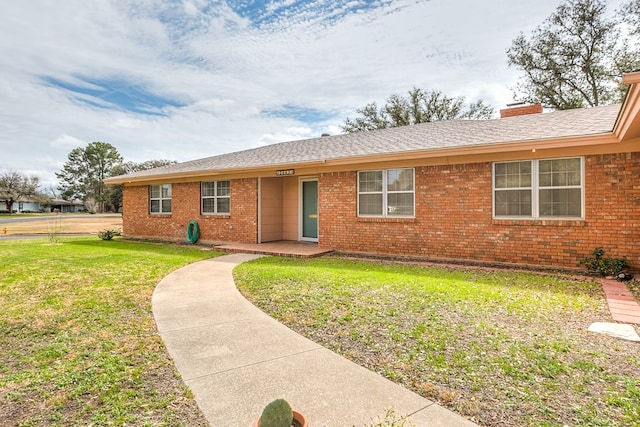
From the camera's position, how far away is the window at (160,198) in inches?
587

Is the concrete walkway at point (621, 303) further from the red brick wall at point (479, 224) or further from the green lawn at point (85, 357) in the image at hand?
the green lawn at point (85, 357)

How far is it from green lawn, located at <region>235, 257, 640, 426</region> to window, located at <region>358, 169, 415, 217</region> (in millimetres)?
2812

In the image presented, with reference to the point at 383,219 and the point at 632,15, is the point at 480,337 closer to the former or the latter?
the point at 383,219

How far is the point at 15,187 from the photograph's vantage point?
214 ft

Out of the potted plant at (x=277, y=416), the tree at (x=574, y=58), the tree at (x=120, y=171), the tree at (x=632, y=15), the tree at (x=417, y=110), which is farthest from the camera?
the tree at (x=120, y=171)

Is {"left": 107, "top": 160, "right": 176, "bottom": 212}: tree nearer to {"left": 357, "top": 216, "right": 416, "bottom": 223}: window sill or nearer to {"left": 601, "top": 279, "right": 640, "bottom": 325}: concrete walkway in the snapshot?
{"left": 357, "top": 216, "right": 416, "bottom": 223}: window sill

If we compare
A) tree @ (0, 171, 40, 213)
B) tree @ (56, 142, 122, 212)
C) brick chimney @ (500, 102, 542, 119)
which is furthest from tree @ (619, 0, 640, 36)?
tree @ (0, 171, 40, 213)

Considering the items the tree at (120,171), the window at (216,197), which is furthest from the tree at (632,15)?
the tree at (120,171)

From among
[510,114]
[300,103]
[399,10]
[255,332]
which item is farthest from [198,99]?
[255,332]

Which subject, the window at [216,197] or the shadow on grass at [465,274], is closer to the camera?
the shadow on grass at [465,274]

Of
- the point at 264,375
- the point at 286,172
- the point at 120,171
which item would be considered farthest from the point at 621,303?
the point at 120,171

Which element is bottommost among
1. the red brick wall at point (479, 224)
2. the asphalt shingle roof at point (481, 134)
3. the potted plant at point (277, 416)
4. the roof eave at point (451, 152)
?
the potted plant at point (277, 416)

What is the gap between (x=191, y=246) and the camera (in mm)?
13016

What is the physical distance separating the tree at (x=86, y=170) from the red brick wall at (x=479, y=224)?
244 feet
